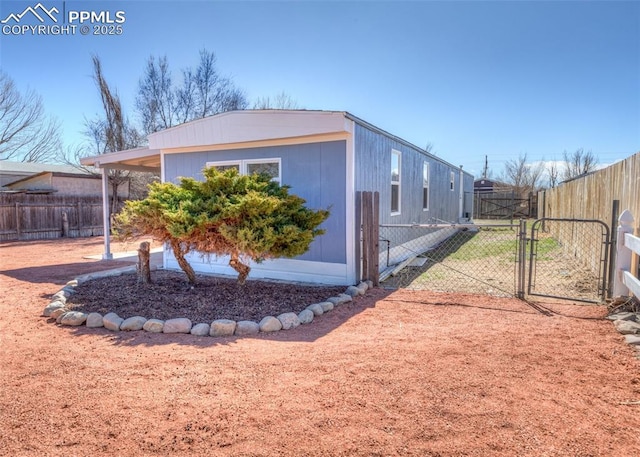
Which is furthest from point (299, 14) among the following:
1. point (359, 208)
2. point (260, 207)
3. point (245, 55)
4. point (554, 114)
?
point (554, 114)

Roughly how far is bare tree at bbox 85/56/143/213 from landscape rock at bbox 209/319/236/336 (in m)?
16.1

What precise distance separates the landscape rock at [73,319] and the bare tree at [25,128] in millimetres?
18765

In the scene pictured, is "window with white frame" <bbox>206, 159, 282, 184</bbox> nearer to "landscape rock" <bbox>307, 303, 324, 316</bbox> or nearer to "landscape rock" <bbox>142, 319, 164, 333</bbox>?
"landscape rock" <bbox>307, 303, 324, 316</bbox>

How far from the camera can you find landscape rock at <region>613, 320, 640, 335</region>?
3715mm

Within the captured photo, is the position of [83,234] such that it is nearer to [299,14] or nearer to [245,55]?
[245,55]

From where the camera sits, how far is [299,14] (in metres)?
8.33

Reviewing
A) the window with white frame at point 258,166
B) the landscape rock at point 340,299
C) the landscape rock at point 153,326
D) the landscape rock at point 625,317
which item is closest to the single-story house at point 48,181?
the window with white frame at point 258,166

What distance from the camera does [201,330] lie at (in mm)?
4070

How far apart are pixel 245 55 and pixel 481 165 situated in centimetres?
3642

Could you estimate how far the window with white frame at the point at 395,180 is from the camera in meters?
8.27

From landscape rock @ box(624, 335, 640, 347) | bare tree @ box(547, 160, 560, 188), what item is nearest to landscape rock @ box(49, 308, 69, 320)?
landscape rock @ box(624, 335, 640, 347)

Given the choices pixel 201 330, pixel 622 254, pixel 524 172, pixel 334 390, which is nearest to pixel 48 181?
pixel 201 330

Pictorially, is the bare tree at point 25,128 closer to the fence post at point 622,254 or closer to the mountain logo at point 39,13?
the mountain logo at point 39,13

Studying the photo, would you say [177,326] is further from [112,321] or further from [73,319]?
[73,319]
